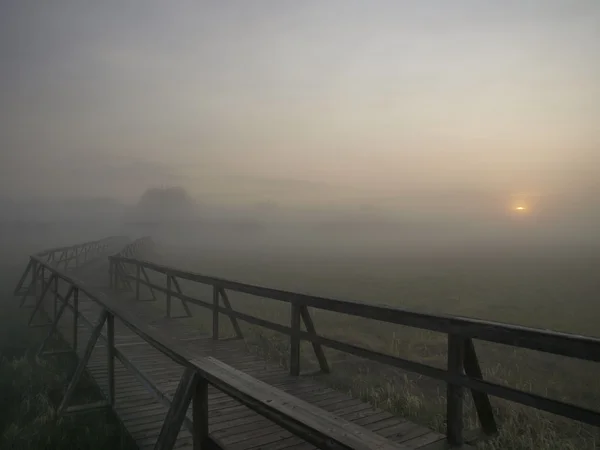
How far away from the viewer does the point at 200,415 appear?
3139mm

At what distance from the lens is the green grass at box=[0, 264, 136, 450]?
5.39 m

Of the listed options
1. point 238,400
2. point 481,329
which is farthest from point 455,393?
point 238,400

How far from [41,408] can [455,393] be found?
18.4 ft

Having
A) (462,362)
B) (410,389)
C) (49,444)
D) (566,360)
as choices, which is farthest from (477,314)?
(49,444)

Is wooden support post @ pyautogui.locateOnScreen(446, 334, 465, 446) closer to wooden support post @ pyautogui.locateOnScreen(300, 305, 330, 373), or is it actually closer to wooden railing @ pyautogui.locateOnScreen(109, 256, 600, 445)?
wooden railing @ pyautogui.locateOnScreen(109, 256, 600, 445)

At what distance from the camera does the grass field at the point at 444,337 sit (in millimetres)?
6637

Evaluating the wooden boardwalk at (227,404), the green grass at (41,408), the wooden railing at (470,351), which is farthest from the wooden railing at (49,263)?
the wooden railing at (470,351)

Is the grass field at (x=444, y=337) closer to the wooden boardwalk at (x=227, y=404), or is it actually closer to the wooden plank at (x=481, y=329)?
the wooden plank at (x=481, y=329)

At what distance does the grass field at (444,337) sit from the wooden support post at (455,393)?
2.12 ft

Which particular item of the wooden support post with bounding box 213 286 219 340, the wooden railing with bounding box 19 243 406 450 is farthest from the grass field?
the wooden railing with bounding box 19 243 406 450

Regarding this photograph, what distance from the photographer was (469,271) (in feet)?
105

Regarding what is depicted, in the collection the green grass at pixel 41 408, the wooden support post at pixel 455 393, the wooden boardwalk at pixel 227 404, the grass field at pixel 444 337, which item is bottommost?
the grass field at pixel 444 337

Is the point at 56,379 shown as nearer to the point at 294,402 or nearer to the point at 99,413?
the point at 99,413

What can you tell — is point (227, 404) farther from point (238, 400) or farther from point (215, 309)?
point (215, 309)
